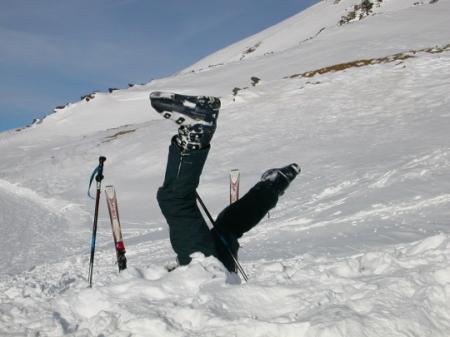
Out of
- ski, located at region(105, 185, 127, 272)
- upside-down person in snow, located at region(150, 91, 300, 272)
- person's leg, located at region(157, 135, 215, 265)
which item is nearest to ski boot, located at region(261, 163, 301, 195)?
upside-down person in snow, located at region(150, 91, 300, 272)

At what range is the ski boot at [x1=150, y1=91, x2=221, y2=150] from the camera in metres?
3.07

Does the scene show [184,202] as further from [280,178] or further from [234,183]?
[234,183]

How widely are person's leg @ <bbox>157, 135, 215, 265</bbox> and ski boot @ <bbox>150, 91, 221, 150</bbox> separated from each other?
0.24ft

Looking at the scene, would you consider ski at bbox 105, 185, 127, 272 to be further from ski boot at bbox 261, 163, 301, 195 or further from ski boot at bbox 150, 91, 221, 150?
ski boot at bbox 150, 91, 221, 150

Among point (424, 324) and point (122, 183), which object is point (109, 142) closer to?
point (122, 183)

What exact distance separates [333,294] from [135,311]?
0.91 meters

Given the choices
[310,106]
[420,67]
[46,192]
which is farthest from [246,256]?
[420,67]

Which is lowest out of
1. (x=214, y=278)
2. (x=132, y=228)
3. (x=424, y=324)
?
(x=132, y=228)

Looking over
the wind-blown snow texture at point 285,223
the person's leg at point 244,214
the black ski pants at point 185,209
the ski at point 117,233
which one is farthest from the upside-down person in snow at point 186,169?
the ski at point 117,233

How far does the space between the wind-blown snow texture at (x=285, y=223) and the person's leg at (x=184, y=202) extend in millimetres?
461

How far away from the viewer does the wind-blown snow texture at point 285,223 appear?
207 centimetres

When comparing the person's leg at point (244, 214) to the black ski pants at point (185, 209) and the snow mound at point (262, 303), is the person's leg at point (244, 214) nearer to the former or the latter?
the black ski pants at point (185, 209)

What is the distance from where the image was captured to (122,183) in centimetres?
1280

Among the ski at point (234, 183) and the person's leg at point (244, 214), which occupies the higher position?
the person's leg at point (244, 214)
